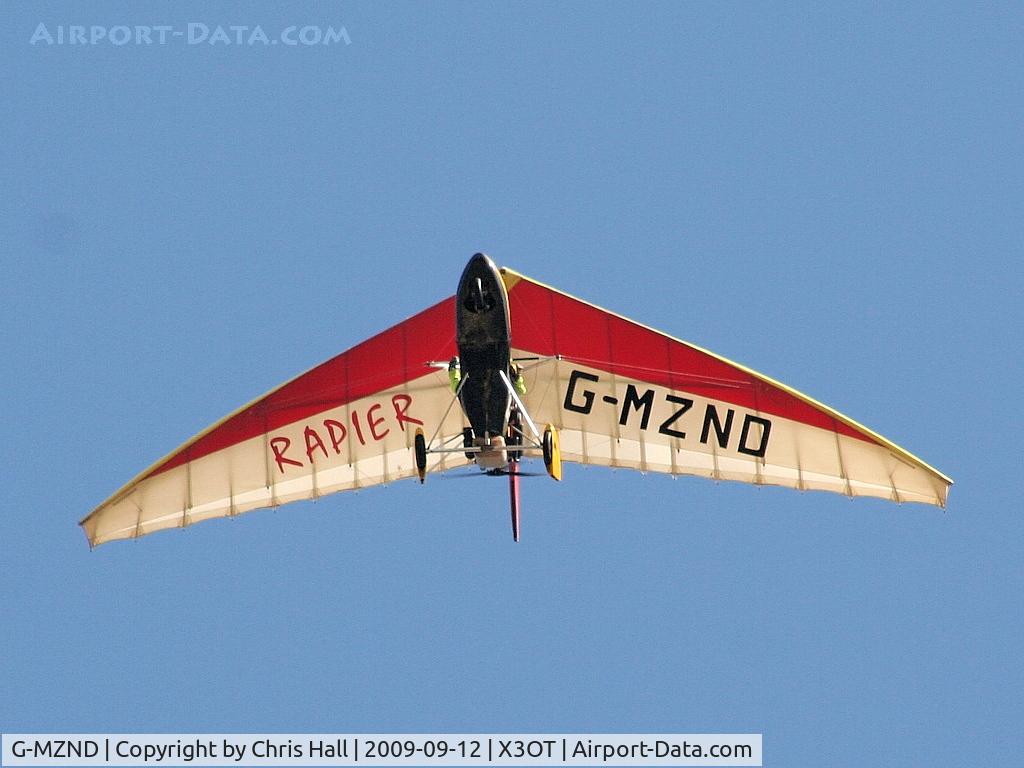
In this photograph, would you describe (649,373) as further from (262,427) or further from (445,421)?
(262,427)

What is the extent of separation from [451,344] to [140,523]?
722 cm

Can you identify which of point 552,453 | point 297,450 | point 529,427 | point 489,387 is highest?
point 489,387

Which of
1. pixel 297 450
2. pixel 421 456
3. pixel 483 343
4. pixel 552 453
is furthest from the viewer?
pixel 297 450

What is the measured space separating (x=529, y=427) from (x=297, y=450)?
536cm

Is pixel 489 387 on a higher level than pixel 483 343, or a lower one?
lower

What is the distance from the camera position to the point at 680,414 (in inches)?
2040

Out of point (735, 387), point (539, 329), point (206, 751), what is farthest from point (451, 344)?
point (206, 751)

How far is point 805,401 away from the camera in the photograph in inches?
2004

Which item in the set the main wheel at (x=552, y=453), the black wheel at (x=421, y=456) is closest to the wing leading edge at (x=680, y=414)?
the main wheel at (x=552, y=453)

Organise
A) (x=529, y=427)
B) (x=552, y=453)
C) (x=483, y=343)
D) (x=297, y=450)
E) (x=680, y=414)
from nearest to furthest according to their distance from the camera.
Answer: (x=483, y=343) < (x=552, y=453) < (x=529, y=427) < (x=680, y=414) < (x=297, y=450)

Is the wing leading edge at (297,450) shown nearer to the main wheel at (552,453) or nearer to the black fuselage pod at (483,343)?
the black fuselage pod at (483,343)

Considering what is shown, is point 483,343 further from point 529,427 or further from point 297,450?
point 297,450

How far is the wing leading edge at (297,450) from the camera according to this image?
51.6 m

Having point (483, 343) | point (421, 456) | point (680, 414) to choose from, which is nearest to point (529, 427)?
point (421, 456)
